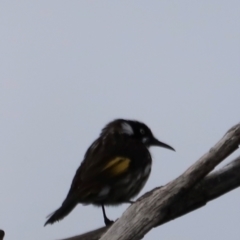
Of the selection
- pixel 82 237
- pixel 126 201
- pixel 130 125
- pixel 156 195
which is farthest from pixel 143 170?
pixel 156 195

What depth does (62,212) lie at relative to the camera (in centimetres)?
576

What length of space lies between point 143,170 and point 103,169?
0.64 meters

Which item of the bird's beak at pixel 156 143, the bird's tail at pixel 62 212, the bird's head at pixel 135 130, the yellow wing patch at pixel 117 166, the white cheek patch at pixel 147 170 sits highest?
the bird's head at pixel 135 130

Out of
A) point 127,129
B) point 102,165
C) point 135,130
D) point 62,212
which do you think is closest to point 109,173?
point 102,165

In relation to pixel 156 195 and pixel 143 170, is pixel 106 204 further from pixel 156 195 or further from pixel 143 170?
pixel 156 195

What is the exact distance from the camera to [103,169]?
20.5ft

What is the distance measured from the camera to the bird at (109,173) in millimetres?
6078

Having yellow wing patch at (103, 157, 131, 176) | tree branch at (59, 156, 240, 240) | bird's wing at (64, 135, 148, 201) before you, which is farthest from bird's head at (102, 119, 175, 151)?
tree branch at (59, 156, 240, 240)

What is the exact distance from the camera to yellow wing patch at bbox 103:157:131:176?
6270 millimetres

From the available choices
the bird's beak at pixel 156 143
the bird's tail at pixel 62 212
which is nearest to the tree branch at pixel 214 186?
the bird's tail at pixel 62 212

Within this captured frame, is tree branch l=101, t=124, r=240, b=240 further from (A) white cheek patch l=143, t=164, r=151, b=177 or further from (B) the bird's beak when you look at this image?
(B) the bird's beak

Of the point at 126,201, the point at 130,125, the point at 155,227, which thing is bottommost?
the point at 155,227

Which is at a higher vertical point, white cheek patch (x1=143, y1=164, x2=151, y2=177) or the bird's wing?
the bird's wing

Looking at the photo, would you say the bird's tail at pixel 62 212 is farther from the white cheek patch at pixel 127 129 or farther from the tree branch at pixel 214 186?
the white cheek patch at pixel 127 129
